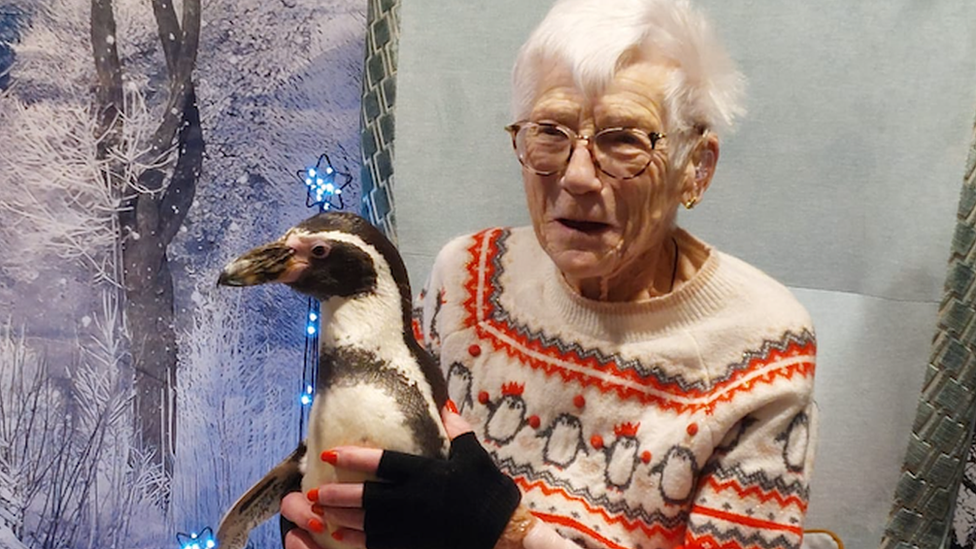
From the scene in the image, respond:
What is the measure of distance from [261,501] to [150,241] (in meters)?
0.90

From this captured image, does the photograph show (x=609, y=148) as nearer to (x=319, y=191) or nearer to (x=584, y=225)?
(x=584, y=225)

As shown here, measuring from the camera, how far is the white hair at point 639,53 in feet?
3.59

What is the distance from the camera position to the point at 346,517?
917 millimetres

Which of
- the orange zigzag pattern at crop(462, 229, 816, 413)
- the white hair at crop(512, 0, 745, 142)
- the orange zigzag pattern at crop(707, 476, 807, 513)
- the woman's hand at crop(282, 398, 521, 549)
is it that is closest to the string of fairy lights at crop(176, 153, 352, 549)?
the orange zigzag pattern at crop(462, 229, 816, 413)

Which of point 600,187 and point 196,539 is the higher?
point 600,187

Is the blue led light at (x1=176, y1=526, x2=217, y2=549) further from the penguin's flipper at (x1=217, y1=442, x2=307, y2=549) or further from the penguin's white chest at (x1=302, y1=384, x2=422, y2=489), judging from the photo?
the penguin's white chest at (x1=302, y1=384, x2=422, y2=489)

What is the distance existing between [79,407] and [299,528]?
39.0 inches

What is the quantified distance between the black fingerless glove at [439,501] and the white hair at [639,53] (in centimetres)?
46

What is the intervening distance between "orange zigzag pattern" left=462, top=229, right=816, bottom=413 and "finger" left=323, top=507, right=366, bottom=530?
38cm

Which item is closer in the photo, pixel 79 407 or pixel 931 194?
pixel 931 194

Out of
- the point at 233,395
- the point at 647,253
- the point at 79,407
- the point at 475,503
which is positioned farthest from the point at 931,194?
the point at 79,407

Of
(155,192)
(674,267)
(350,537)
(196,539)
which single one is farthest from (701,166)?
(196,539)

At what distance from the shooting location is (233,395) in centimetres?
179

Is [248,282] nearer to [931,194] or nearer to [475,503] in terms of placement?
[475,503]
